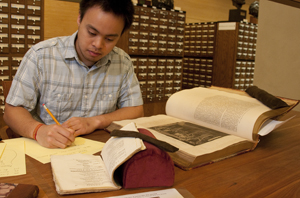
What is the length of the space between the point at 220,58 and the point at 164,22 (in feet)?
4.29

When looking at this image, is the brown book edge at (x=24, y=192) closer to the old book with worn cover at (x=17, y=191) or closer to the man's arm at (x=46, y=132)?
the old book with worn cover at (x=17, y=191)

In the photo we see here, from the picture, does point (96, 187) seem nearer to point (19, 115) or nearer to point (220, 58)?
point (19, 115)

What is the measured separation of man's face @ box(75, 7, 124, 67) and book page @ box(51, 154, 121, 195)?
54 cm

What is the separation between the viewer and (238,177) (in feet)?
2.29

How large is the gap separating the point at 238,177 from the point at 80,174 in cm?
39

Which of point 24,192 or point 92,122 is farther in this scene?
point 92,122

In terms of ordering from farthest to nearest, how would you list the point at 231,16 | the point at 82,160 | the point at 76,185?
the point at 231,16 < the point at 82,160 < the point at 76,185

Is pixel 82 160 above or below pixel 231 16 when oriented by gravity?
below

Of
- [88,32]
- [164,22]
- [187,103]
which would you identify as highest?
[164,22]

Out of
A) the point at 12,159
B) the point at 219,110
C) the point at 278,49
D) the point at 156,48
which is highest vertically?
the point at 156,48

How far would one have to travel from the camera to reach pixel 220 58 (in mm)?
4461

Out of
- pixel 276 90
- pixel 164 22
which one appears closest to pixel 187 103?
pixel 276 90

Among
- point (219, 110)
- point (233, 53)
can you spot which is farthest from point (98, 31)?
point (233, 53)

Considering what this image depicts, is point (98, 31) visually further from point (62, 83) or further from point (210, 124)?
point (210, 124)
